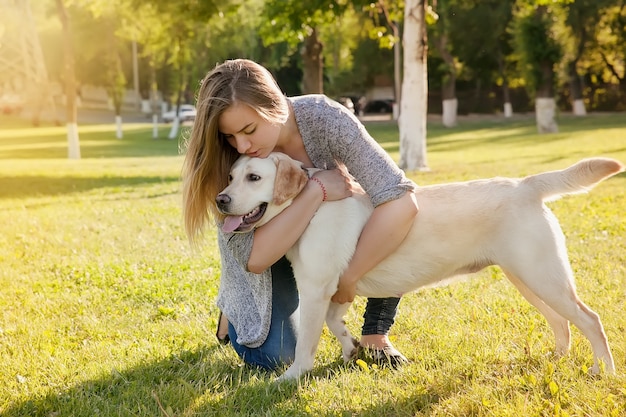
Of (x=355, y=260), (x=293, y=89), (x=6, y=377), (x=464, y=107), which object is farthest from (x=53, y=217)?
(x=464, y=107)

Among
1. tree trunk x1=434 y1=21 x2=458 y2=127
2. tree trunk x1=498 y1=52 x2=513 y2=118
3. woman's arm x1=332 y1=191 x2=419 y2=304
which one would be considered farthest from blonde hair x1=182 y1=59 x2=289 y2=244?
tree trunk x1=498 y1=52 x2=513 y2=118

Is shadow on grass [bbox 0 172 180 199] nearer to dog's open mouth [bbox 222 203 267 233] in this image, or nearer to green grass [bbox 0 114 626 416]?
green grass [bbox 0 114 626 416]

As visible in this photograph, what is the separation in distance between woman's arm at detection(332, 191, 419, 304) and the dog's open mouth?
1.89 ft

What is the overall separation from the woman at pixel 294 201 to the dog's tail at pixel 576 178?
26.9 inches

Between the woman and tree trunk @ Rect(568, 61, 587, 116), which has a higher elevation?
tree trunk @ Rect(568, 61, 587, 116)

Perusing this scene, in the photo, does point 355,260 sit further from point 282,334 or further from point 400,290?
point 282,334

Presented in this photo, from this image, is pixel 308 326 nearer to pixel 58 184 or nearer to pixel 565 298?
pixel 565 298

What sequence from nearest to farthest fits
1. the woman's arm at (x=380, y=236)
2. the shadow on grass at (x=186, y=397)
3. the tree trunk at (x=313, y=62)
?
1. the shadow on grass at (x=186, y=397)
2. the woman's arm at (x=380, y=236)
3. the tree trunk at (x=313, y=62)

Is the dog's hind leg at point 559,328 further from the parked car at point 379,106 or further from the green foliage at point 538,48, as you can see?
the parked car at point 379,106

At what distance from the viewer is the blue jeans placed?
404cm

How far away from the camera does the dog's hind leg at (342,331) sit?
402 cm

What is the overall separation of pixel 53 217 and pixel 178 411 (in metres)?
7.21

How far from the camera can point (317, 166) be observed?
13.7 feet

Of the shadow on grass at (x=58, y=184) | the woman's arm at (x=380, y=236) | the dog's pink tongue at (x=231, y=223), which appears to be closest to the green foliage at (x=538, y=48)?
the shadow on grass at (x=58, y=184)
